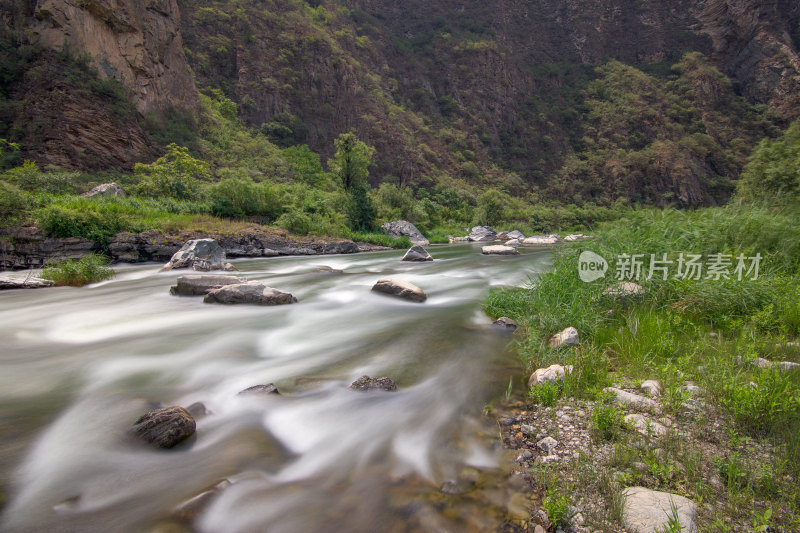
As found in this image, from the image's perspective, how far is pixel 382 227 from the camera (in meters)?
32.8

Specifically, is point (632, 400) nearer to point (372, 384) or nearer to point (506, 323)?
point (372, 384)

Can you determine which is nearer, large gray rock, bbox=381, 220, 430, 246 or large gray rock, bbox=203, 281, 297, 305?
large gray rock, bbox=203, 281, 297, 305

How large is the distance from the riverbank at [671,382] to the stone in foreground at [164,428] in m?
3.18

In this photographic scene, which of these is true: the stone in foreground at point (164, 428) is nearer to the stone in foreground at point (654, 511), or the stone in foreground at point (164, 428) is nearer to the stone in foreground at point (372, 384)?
the stone in foreground at point (372, 384)

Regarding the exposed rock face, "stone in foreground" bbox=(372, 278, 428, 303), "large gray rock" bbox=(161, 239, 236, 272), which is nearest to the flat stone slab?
"stone in foreground" bbox=(372, 278, 428, 303)

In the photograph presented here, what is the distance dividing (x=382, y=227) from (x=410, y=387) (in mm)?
28706

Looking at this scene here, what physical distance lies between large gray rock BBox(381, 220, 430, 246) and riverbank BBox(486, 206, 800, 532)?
26042mm

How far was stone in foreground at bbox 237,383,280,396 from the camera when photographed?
431cm

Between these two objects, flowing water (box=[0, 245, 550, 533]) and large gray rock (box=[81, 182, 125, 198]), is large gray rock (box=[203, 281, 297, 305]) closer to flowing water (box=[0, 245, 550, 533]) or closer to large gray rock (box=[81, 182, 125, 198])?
flowing water (box=[0, 245, 550, 533])

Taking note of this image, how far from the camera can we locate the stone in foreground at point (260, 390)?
14.1ft

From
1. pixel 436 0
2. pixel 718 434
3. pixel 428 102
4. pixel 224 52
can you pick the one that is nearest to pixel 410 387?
pixel 718 434

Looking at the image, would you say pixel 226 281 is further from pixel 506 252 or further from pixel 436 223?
pixel 436 223

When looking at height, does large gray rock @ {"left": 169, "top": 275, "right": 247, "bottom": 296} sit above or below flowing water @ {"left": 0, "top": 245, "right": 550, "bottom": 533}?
above

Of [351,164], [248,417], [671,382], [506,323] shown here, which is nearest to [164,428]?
[248,417]
